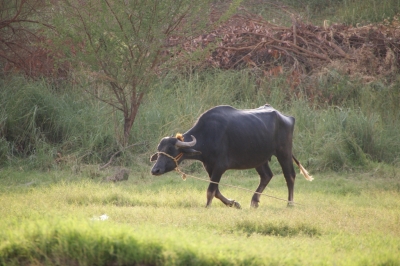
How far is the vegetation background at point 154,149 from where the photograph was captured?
18.5 feet

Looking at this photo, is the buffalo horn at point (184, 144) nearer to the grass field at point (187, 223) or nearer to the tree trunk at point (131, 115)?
the grass field at point (187, 223)

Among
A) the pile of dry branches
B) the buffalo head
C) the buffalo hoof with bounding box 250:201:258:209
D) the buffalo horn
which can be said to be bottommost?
the buffalo hoof with bounding box 250:201:258:209

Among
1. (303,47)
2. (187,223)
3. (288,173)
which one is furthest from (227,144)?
(303,47)

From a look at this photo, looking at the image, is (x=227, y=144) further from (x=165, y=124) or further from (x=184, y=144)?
(x=165, y=124)

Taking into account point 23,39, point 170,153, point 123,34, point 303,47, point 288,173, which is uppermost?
point 123,34

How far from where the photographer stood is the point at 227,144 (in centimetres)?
841

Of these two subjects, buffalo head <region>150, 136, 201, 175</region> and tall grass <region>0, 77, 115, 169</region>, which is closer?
buffalo head <region>150, 136, 201, 175</region>

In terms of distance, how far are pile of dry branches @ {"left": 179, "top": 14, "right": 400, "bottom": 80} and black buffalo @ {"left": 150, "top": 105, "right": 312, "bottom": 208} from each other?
6.34 meters

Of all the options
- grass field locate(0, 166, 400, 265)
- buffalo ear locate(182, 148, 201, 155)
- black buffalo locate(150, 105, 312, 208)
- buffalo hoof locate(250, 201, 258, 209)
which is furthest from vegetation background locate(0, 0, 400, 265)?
buffalo ear locate(182, 148, 201, 155)

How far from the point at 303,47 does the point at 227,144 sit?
8176 millimetres

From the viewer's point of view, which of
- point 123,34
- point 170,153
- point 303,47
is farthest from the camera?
point 303,47

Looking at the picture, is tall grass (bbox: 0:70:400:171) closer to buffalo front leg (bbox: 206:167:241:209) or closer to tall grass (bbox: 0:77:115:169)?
tall grass (bbox: 0:77:115:169)

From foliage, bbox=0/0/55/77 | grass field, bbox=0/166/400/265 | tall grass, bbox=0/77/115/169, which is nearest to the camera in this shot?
grass field, bbox=0/166/400/265

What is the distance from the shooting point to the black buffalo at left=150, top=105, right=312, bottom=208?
8211mm
